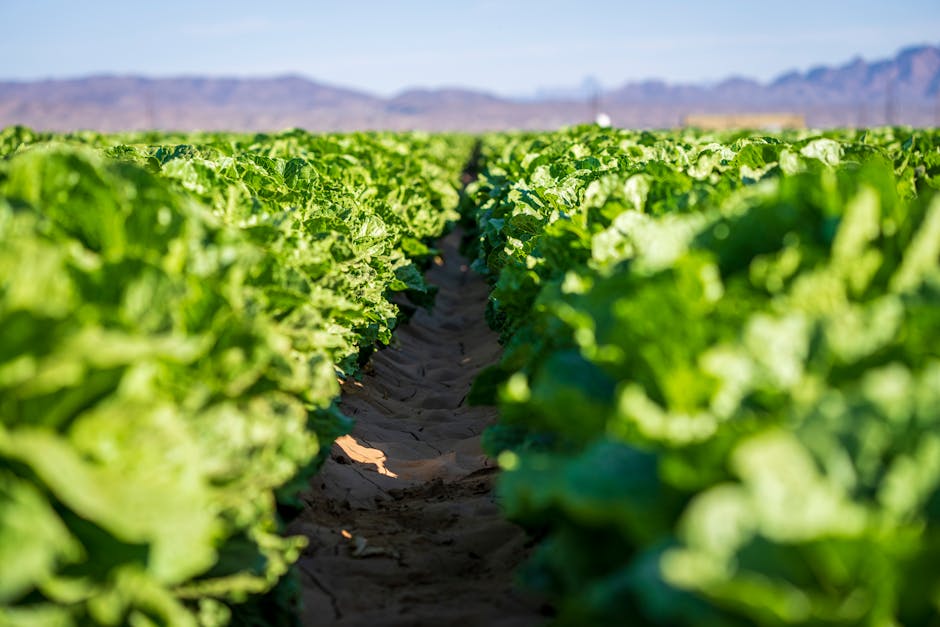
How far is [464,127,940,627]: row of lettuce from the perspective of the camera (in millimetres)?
1881

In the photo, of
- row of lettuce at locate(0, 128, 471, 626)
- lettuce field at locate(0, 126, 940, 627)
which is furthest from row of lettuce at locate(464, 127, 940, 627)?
row of lettuce at locate(0, 128, 471, 626)

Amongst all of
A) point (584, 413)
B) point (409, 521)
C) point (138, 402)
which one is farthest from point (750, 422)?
point (409, 521)

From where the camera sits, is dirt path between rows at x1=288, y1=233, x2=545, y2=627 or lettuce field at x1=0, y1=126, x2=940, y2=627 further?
dirt path between rows at x1=288, y1=233, x2=545, y2=627

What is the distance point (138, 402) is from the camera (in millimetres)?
2473

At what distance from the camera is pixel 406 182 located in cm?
1195

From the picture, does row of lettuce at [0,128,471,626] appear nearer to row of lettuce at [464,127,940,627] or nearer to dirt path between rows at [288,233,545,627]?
dirt path between rows at [288,233,545,627]

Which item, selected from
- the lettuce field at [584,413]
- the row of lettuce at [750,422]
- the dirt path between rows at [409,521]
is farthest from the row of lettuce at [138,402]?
the row of lettuce at [750,422]

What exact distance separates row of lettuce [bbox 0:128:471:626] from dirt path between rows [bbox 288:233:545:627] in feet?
2.12

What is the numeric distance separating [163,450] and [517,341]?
6.30 ft

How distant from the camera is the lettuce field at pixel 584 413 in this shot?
1915mm

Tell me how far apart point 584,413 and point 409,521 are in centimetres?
270

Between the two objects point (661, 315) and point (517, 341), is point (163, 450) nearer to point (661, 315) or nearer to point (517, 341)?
point (661, 315)

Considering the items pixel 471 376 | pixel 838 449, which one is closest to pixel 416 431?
pixel 471 376

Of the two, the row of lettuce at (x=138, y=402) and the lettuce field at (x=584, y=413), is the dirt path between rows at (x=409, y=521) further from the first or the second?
the row of lettuce at (x=138, y=402)
